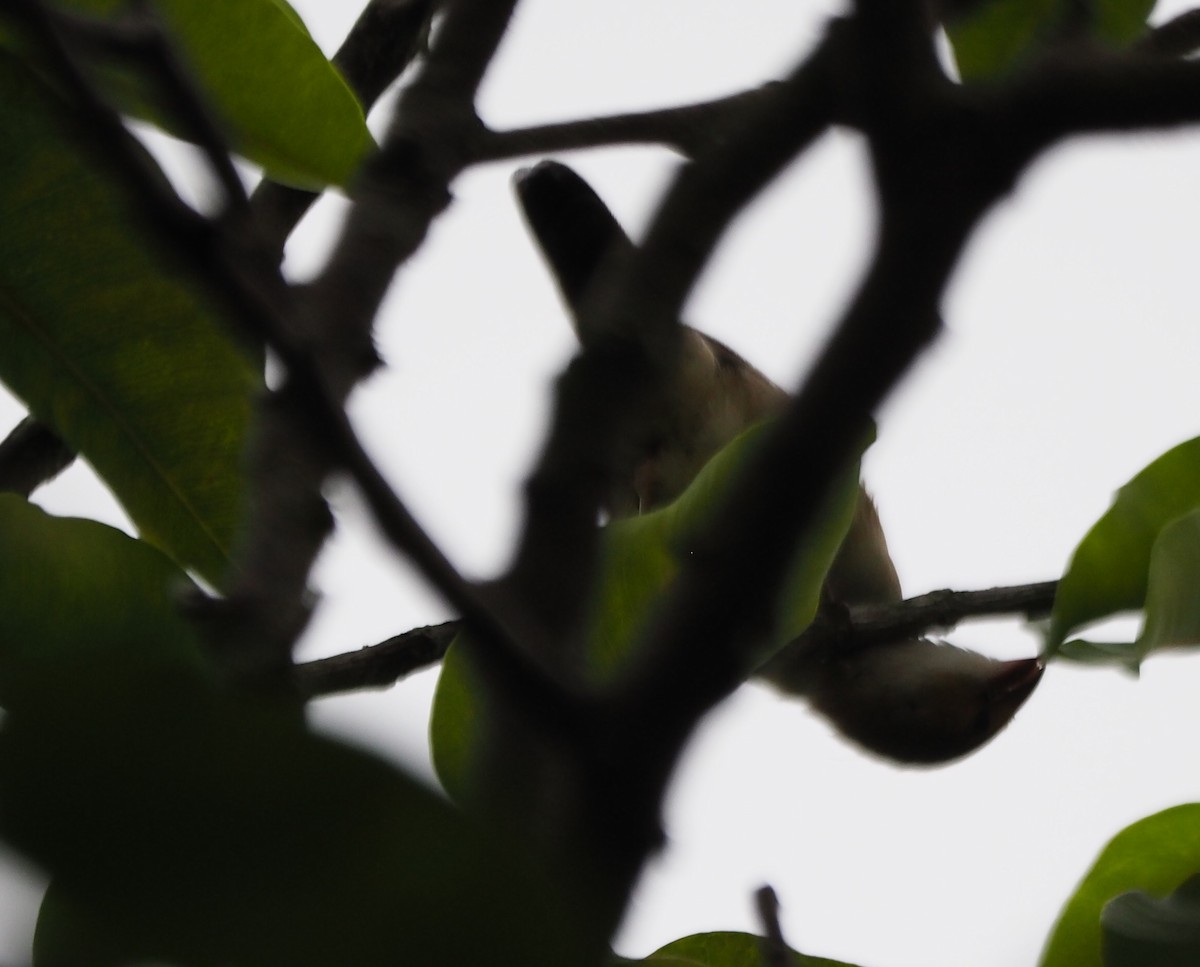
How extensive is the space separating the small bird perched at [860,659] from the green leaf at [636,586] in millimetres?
2588

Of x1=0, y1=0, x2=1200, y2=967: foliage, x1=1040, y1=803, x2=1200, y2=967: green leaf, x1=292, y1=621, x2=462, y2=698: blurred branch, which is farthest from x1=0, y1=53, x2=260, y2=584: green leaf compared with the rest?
x1=1040, y1=803, x2=1200, y2=967: green leaf

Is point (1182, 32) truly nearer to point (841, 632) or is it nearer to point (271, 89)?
point (271, 89)

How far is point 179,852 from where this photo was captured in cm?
42

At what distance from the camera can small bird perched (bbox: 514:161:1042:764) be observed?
3.97 meters

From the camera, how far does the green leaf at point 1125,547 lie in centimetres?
120

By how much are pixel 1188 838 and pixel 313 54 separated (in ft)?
3.29

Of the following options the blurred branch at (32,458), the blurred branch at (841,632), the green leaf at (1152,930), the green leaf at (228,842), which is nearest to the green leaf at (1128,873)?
the green leaf at (1152,930)

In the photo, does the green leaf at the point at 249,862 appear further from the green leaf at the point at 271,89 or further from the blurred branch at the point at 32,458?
the blurred branch at the point at 32,458

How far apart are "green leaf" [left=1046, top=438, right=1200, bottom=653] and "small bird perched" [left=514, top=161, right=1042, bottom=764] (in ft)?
8.02

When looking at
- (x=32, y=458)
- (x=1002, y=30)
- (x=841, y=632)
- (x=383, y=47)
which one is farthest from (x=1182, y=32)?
(x=841, y=632)

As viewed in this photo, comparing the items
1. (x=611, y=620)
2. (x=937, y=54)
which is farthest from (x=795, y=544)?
(x=611, y=620)

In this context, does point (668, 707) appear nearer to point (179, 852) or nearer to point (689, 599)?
point (689, 599)

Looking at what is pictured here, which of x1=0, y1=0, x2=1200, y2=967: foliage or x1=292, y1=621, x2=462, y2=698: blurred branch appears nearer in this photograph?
x1=0, y1=0, x2=1200, y2=967: foliage

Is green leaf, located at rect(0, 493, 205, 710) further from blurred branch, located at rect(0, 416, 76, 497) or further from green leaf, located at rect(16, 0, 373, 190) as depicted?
blurred branch, located at rect(0, 416, 76, 497)
